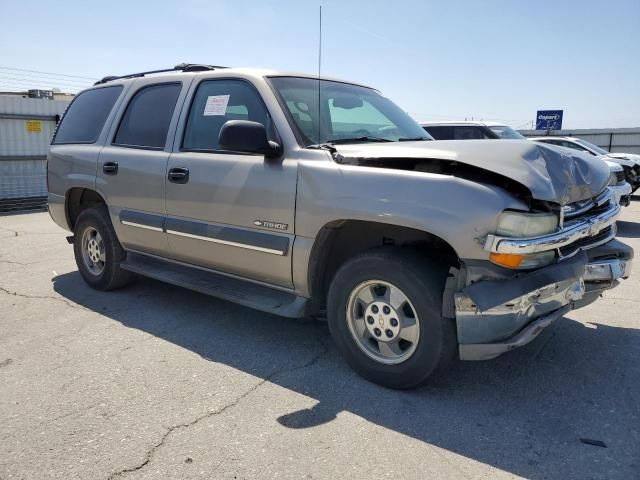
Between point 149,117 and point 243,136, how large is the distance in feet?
5.67

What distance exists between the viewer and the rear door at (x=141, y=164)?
437cm

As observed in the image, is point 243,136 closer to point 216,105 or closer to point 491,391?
point 216,105

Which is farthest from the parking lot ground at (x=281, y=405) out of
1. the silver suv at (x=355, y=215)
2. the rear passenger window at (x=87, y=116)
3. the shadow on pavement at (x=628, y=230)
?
the shadow on pavement at (x=628, y=230)

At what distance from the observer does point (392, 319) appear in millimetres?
3150

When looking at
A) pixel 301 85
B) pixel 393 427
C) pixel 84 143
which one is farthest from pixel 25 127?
pixel 393 427

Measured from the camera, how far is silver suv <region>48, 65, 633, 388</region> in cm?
277

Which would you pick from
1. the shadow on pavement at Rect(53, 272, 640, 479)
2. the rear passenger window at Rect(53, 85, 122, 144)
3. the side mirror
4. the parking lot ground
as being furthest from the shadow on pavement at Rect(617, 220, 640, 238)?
the rear passenger window at Rect(53, 85, 122, 144)

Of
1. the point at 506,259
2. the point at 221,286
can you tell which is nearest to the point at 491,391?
the point at 506,259

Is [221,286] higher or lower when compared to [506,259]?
lower

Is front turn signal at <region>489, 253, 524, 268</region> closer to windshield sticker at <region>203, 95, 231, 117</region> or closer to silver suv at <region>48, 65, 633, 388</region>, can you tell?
silver suv at <region>48, 65, 633, 388</region>

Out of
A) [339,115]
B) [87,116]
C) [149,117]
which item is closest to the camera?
[339,115]

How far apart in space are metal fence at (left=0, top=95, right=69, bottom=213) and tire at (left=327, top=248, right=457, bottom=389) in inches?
446

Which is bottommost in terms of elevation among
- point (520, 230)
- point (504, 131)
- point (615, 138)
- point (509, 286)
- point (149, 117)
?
point (509, 286)

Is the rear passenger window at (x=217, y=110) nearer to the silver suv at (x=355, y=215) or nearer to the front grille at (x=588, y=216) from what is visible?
the silver suv at (x=355, y=215)
